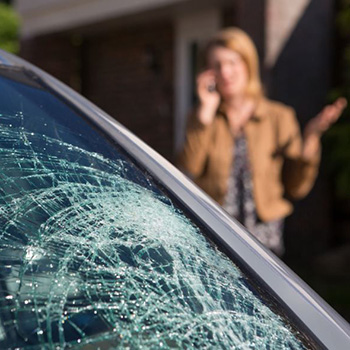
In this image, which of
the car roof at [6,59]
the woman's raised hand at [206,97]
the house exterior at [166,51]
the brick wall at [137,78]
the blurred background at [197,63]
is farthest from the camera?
the brick wall at [137,78]

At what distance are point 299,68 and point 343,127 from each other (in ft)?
4.53

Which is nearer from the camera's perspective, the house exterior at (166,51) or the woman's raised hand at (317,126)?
the woman's raised hand at (317,126)

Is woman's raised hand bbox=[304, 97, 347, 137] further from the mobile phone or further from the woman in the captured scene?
the mobile phone

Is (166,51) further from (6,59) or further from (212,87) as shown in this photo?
(6,59)

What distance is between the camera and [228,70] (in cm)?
382

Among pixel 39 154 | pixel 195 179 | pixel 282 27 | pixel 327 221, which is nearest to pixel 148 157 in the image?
pixel 39 154

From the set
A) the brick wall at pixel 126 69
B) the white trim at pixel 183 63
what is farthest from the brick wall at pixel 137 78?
the white trim at pixel 183 63

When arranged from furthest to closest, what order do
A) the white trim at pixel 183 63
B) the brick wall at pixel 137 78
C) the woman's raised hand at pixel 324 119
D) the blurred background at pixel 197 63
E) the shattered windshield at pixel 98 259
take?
the brick wall at pixel 137 78, the white trim at pixel 183 63, the blurred background at pixel 197 63, the woman's raised hand at pixel 324 119, the shattered windshield at pixel 98 259

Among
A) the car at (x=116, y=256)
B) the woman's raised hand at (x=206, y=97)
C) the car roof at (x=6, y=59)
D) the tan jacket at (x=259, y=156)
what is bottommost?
the car at (x=116, y=256)

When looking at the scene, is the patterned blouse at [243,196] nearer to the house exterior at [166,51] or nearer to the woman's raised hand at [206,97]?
the woman's raised hand at [206,97]

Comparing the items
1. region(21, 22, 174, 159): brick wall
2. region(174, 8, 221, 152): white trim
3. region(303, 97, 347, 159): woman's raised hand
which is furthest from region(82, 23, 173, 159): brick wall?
region(303, 97, 347, 159): woman's raised hand

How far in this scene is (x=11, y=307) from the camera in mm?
1179

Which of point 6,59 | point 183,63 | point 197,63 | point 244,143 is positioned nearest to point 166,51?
point 183,63

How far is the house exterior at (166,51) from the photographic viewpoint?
Answer: 294 inches
